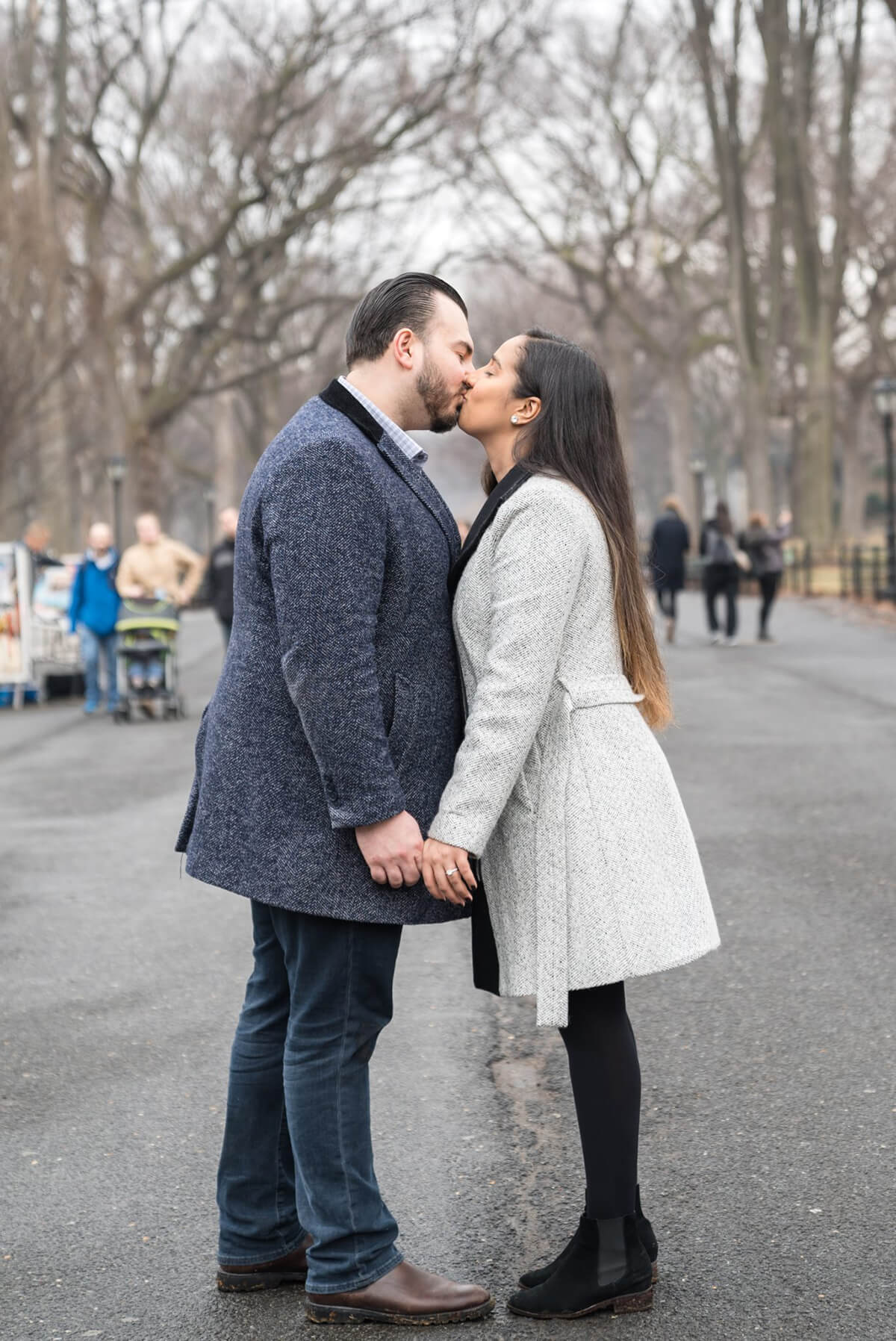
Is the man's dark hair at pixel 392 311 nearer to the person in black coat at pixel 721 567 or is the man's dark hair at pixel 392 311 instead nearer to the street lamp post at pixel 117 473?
the person in black coat at pixel 721 567

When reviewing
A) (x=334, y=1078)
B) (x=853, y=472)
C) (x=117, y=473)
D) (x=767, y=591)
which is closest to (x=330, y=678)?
(x=334, y=1078)

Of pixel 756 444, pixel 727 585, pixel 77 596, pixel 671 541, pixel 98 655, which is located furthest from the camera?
pixel 756 444

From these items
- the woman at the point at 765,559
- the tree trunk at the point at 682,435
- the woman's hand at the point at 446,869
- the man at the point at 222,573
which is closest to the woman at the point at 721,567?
the woman at the point at 765,559

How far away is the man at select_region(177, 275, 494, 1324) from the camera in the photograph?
3105mm

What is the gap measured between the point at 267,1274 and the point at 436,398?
1.73m

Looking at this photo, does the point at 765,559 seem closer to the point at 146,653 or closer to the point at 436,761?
the point at 146,653

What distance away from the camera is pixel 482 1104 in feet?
15.2

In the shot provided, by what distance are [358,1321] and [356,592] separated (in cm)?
135

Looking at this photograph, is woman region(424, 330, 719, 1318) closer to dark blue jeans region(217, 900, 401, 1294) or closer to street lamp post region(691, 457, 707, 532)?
dark blue jeans region(217, 900, 401, 1294)

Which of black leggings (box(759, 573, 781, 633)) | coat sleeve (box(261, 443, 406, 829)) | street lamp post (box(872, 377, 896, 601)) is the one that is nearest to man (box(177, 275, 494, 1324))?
coat sleeve (box(261, 443, 406, 829))

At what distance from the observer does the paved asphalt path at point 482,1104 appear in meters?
3.46

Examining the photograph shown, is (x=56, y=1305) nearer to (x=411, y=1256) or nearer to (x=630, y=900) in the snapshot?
(x=411, y=1256)

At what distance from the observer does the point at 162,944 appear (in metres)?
6.68

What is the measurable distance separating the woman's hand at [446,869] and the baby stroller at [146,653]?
41.7 ft
